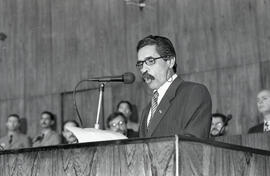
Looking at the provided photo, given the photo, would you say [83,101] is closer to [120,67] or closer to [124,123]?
[120,67]

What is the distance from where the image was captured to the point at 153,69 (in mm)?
2898

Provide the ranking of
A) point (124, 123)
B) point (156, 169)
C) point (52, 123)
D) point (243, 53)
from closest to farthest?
point (156, 169)
point (124, 123)
point (243, 53)
point (52, 123)

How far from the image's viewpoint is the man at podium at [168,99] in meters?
2.66

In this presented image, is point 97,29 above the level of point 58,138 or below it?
above

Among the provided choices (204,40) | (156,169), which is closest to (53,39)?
(204,40)

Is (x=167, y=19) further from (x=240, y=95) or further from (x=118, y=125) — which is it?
(x=118, y=125)

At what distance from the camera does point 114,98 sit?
716 centimetres

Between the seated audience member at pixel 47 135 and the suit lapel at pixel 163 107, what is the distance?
12.5 feet

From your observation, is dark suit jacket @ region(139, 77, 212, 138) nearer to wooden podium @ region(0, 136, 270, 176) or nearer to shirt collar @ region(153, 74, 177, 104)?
shirt collar @ region(153, 74, 177, 104)

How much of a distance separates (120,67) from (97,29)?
2.25 ft

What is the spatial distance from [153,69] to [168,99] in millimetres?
178

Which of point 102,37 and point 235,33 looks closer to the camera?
point 235,33

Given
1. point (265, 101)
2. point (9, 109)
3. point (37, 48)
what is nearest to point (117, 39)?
point (37, 48)

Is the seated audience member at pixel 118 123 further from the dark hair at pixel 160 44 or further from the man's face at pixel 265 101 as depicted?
the dark hair at pixel 160 44
